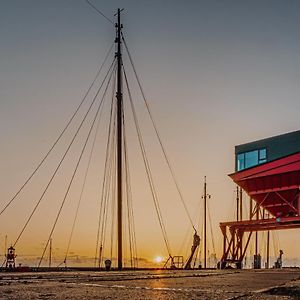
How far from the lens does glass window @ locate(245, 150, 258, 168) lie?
41.3m

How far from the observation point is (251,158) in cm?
4172

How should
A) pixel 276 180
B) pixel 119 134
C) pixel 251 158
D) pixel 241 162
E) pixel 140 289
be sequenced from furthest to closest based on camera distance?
pixel 241 162 < pixel 251 158 < pixel 276 180 < pixel 119 134 < pixel 140 289

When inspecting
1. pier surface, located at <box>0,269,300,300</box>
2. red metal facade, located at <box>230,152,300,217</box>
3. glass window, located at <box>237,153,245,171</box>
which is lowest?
pier surface, located at <box>0,269,300,300</box>

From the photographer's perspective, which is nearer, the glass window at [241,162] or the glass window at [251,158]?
the glass window at [251,158]

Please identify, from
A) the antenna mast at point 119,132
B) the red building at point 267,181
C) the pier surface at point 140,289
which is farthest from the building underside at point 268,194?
the pier surface at point 140,289

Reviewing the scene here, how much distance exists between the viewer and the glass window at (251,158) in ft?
136

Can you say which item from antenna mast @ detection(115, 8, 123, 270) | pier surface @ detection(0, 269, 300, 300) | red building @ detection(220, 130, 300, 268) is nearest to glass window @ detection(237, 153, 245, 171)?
red building @ detection(220, 130, 300, 268)

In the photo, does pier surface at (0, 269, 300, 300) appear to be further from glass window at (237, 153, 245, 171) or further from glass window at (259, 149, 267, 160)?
glass window at (237, 153, 245, 171)

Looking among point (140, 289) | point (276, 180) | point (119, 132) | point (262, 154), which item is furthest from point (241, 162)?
point (140, 289)

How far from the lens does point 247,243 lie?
45062mm

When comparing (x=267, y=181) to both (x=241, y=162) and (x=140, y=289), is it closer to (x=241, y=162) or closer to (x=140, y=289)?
(x=241, y=162)

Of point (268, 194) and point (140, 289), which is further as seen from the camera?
point (268, 194)

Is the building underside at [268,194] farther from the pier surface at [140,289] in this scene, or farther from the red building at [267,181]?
the pier surface at [140,289]

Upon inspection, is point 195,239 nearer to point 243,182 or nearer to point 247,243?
point 243,182
